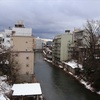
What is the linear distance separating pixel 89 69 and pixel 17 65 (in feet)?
29.2

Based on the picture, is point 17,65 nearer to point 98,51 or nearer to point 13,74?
point 13,74

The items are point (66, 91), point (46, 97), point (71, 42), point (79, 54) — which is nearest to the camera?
point (46, 97)

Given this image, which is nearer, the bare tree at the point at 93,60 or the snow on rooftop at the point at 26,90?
the snow on rooftop at the point at 26,90

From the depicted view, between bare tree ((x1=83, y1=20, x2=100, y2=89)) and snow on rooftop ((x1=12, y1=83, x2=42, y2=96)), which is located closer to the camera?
snow on rooftop ((x1=12, y1=83, x2=42, y2=96))

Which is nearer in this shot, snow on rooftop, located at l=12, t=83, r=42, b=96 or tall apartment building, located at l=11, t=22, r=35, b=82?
snow on rooftop, located at l=12, t=83, r=42, b=96

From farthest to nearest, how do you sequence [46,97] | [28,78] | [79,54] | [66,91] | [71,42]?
[71,42] → [79,54] → [28,78] → [66,91] → [46,97]

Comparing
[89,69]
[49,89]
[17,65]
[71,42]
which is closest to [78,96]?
[49,89]

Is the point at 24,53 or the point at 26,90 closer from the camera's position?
the point at 26,90

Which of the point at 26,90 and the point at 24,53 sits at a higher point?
the point at 24,53

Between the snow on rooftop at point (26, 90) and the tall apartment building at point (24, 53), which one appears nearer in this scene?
the snow on rooftop at point (26, 90)

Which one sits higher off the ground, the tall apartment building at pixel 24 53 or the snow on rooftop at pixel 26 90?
the tall apartment building at pixel 24 53

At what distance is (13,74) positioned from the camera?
24.0 m

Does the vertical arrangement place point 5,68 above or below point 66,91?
above

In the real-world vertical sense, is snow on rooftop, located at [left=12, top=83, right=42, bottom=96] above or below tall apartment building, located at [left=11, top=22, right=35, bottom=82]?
below
